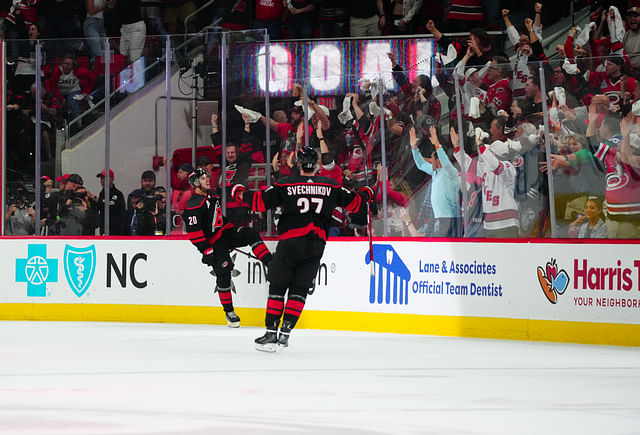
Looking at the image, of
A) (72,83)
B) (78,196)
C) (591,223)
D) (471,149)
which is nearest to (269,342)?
(471,149)

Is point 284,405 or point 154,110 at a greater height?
point 154,110

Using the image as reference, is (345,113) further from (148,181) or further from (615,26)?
(615,26)

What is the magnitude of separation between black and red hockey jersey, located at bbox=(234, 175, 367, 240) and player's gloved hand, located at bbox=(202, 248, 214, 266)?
6.99ft

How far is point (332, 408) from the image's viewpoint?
5.12 m

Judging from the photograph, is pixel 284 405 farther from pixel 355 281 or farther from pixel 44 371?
pixel 355 281

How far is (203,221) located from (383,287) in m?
1.92

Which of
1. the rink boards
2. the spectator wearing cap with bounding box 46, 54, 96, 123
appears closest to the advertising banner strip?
the rink boards

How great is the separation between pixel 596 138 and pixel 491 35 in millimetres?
4269

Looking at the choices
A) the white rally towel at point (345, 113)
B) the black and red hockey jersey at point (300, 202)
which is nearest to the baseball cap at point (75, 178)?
the white rally towel at point (345, 113)

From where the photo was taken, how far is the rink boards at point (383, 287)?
8.38 metres

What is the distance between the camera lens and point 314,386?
593 cm

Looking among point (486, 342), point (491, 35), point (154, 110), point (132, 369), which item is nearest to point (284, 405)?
point (132, 369)

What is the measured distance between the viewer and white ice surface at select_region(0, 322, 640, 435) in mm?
4672

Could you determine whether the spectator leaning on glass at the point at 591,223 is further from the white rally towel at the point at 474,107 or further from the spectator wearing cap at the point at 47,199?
the spectator wearing cap at the point at 47,199
